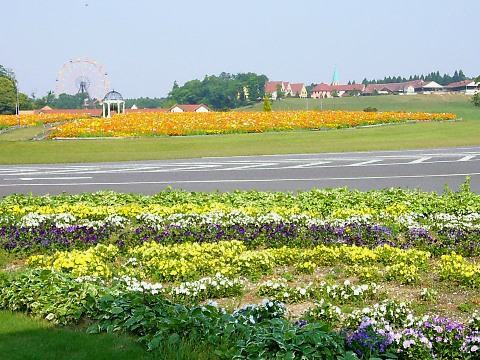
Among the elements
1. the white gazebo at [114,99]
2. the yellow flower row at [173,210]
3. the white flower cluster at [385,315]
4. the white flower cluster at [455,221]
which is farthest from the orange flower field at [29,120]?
the white flower cluster at [385,315]

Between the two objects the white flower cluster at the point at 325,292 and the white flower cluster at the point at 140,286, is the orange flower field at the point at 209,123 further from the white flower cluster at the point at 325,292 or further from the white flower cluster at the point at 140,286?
the white flower cluster at the point at 325,292

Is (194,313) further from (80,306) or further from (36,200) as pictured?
(36,200)

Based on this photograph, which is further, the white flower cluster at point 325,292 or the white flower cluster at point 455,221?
the white flower cluster at point 455,221

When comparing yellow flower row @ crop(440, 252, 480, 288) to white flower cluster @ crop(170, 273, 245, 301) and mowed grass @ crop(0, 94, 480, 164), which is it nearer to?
white flower cluster @ crop(170, 273, 245, 301)

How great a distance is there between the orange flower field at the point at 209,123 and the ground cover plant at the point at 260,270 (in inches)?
1001

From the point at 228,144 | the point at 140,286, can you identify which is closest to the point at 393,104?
the point at 228,144

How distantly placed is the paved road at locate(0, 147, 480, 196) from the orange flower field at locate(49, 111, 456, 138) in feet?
50.3

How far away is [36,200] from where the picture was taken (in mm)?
11398

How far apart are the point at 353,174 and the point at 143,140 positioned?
62.6 ft

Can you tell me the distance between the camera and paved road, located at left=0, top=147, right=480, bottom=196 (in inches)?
569

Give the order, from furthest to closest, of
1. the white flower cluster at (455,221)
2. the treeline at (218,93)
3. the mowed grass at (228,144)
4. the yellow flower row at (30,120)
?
1. the treeline at (218,93)
2. the yellow flower row at (30,120)
3. the mowed grass at (228,144)
4. the white flower cluster at (455,221)

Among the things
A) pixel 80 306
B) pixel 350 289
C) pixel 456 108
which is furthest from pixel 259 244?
pixel 456 108

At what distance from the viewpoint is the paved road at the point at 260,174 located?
14.5m

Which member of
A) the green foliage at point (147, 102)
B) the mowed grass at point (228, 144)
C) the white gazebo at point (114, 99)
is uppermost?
the green foliage at point (147, 102)
